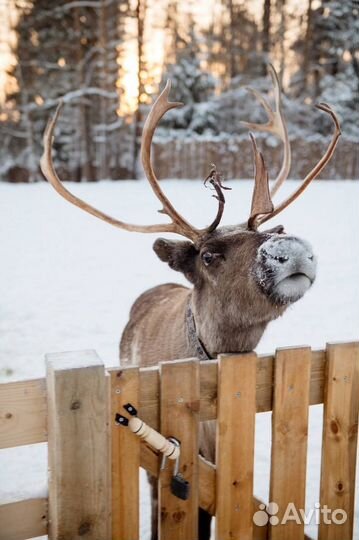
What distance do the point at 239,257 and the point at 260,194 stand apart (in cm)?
53

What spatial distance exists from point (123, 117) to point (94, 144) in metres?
1.69

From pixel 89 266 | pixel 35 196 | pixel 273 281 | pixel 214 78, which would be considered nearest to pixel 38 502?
pixel 273 281

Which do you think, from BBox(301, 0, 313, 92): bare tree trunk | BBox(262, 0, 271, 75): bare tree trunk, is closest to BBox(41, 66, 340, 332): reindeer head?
BBox(301, 0, 313, 92): bare tree trunk

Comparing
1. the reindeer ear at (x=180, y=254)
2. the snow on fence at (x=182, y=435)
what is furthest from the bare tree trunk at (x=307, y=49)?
the snow on fence at (x=182, y=435)

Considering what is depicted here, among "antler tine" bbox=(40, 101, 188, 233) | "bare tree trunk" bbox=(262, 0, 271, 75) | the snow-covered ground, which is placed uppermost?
"bare tree trunk" bbox=(262, 0, 271, 75)

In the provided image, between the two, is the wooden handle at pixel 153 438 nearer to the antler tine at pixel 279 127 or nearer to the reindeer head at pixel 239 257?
the reindeer head at pixel 239 257

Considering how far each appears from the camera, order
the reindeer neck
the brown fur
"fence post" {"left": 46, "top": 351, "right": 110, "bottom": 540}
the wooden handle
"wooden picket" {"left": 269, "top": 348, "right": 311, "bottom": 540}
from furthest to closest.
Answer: the reindeer neck → the brown fur → "wooden picket" {"left": 269, "top": 348, "right": 311, "bottom": 540} → the wooden handle → "fence post" {"left": 46, "top": 351, "right": 110, "bottom": 540}

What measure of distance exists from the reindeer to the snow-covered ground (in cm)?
104

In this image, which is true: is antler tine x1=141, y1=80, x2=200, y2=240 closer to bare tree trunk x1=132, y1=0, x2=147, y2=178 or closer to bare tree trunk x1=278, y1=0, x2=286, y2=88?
bare tree trunk x1=132, y1=0, x2=147, y2=178

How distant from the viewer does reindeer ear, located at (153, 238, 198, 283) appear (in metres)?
2.79

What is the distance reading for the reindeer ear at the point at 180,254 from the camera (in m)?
2.79

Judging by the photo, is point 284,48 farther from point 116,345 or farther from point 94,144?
point 116,345

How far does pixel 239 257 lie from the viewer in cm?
247

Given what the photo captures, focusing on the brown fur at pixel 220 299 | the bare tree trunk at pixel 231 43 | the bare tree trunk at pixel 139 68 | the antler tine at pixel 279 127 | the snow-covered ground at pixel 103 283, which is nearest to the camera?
the brown fur at pixel 220 299
